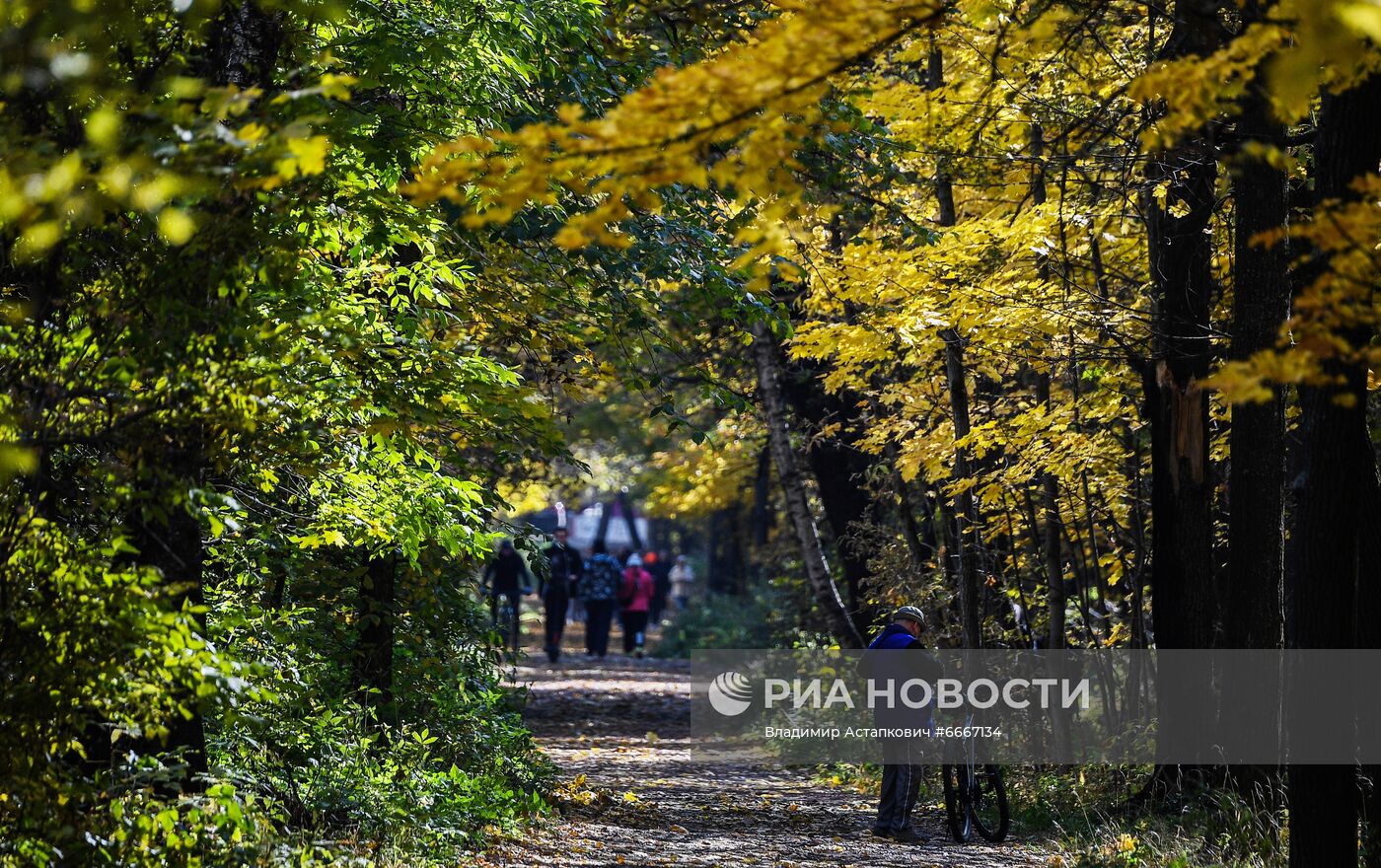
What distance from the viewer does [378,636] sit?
32.2 ft

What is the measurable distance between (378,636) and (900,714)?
3822 millimetres

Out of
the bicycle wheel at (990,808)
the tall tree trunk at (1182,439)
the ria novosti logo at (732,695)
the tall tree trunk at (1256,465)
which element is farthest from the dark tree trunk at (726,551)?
the tall tree trunk at (1256,465)

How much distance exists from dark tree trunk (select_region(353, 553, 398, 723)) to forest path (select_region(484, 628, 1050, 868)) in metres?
1.46

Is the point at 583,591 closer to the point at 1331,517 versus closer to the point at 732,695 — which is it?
the point at 732,695

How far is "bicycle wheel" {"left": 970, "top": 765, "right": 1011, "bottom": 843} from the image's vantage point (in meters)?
9.98

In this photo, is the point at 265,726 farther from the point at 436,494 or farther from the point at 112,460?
the point at 112,460

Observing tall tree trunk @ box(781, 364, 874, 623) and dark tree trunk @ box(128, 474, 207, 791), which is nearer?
dark tree trunk @ box(128, 474, 207, 791)

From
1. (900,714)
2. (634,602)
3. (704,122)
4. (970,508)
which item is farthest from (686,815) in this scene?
(634,602)

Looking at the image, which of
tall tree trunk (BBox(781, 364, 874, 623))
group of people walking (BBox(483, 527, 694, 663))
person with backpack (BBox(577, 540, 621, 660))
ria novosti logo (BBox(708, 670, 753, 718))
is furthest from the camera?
person with backpack (BBox(577, 540, 621, 660))

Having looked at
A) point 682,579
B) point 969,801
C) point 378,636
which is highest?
point 682,579

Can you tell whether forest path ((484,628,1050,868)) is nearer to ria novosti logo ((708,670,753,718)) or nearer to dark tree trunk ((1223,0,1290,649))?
ria novosti logo ((708,670,753,718))

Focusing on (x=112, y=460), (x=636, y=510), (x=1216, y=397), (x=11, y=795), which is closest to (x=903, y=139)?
(x=1216, y=397)

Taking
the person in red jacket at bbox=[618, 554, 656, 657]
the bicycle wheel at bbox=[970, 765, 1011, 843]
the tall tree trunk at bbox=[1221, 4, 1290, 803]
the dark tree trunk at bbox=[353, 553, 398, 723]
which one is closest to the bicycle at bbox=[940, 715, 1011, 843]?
the bicycle wheel at bbox=[970, 765, 1011, 843]

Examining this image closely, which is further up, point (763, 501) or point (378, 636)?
point (763, 501)
